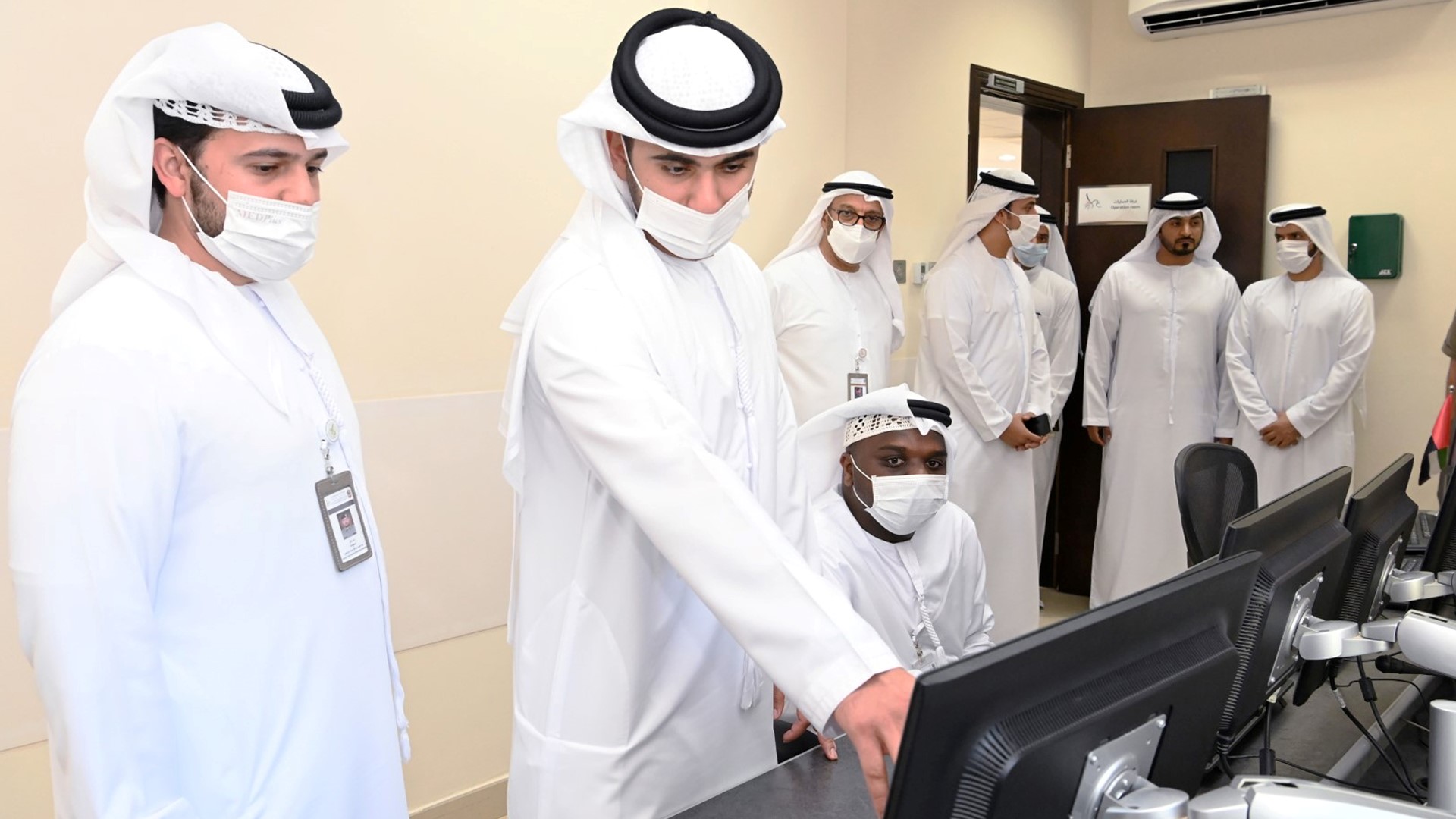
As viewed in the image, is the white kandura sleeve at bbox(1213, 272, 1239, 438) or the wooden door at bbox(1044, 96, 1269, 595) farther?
the wooden door at bbox(1044, 96, 1269, 595)

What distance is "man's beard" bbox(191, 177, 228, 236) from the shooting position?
161cm

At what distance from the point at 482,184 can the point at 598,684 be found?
1.94 metres

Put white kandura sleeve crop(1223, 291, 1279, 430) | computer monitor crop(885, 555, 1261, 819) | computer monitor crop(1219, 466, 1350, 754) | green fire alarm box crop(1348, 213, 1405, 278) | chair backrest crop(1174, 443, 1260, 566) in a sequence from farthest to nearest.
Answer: green fire alarm box crop(1348, 213, 1405, 278)
white kandura sleeve crop(1223, 291, 1279, 430)
chair backrest crop(1174, 443, 1260, 566)
computer monitor crop(1219, 466, 1350, 754)
computer monitor crop(885, 555, 1261, 819)

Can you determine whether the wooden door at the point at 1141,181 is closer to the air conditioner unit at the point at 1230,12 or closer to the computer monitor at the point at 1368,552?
the air conditioner unit at the point at 1230,12

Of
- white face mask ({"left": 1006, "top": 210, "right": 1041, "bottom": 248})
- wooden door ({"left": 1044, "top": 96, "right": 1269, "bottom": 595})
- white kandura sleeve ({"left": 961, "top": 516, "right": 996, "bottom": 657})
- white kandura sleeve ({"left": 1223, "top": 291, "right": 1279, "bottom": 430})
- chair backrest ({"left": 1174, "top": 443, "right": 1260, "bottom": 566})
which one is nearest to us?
chair backrest ({"left": 1174, "top": 443, "right": 1260, "bottom": 566})

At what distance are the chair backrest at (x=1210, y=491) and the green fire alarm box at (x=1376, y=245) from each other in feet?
10.1

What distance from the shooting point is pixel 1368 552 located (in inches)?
67.4

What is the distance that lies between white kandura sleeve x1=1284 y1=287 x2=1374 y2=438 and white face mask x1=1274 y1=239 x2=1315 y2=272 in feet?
0.85

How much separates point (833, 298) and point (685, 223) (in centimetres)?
246

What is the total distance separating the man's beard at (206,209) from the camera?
1.61m

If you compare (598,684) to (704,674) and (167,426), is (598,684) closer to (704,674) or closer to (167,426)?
(704,674)

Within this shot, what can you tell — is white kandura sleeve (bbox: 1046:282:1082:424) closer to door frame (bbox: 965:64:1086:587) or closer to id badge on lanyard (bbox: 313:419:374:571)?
door frame (bbox: 965:64:1086:587)

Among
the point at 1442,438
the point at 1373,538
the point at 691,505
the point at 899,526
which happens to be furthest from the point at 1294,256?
the point at 691,505

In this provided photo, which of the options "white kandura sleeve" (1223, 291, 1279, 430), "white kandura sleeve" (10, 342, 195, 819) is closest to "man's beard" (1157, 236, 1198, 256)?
"white kandura sleeve" (1223, 291, 1279, 430)
